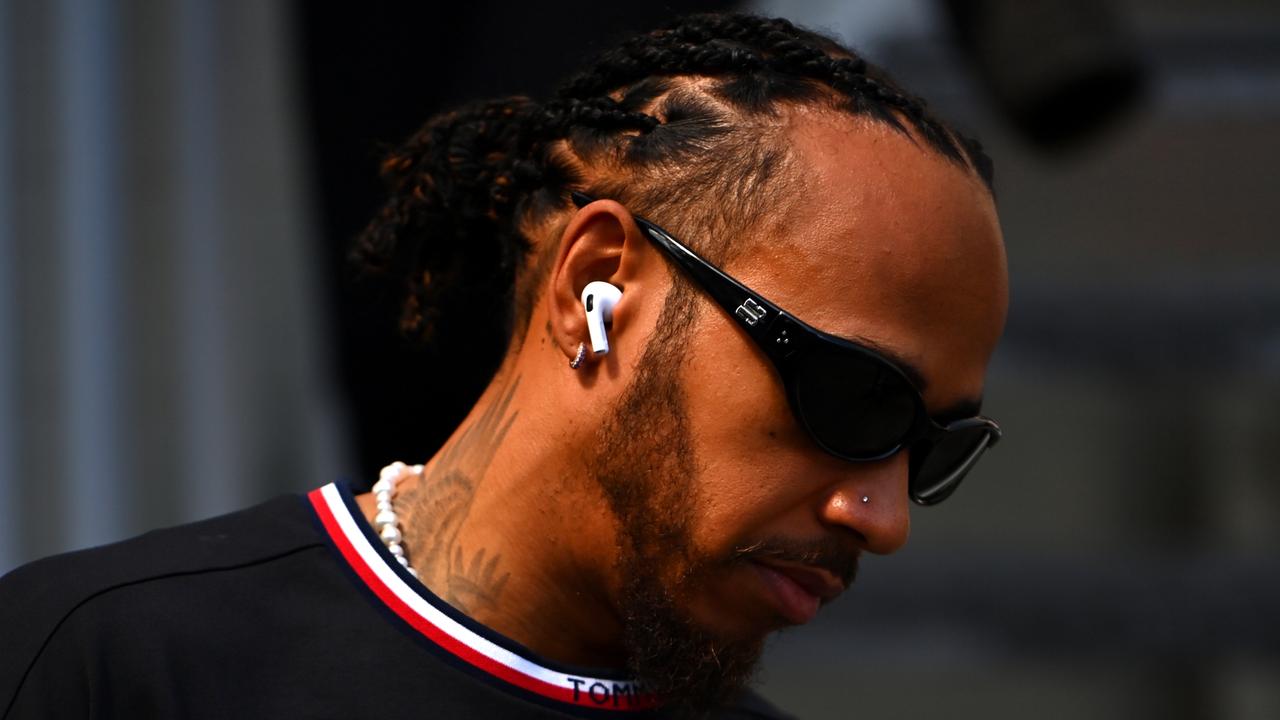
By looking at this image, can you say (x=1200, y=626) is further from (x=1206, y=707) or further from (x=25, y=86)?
(x=25, y=86)

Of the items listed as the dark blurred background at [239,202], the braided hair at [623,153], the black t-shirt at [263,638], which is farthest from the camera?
the dark blurred background at [239,202]

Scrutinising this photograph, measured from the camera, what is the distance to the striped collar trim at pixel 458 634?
1.66m

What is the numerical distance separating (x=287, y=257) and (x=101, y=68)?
659 millimetres

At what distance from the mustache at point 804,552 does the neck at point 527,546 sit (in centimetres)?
17

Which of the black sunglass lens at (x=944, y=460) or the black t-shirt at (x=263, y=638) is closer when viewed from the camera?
the black t-shirt at (x=263, y=638)

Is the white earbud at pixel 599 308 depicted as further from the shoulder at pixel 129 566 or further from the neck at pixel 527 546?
the shoulder at pixel 129 566

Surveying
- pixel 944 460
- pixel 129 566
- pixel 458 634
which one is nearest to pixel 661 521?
pixel 458 634

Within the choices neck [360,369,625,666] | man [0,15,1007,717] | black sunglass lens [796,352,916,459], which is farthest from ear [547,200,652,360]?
black sunglass lens [796,352,916,459]

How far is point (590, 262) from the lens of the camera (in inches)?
68.2

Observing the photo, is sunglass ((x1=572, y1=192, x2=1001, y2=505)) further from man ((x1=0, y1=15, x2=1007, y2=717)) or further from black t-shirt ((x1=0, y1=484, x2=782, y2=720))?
black t-shirt ((x1=0, y1=484, x2=782, y2=720))

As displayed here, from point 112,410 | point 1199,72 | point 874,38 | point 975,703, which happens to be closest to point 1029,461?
point 975,703

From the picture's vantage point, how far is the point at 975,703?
21.0ft

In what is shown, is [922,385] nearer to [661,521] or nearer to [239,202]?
[661,521]

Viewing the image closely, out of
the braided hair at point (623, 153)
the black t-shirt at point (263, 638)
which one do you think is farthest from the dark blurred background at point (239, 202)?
the black t-shirt at point (263, 638)
